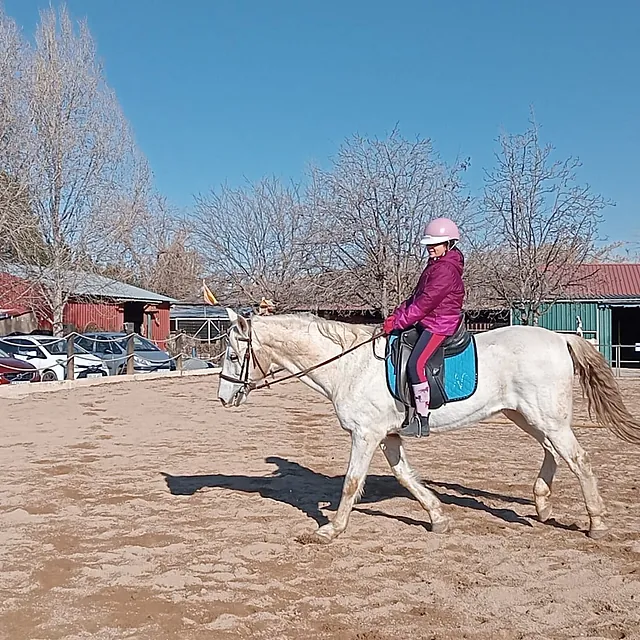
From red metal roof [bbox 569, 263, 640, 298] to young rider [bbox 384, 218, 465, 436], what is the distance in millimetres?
29093

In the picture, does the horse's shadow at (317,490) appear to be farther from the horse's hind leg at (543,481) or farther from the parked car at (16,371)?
the parked car at (16,371)

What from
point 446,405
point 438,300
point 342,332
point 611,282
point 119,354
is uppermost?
point 611,282

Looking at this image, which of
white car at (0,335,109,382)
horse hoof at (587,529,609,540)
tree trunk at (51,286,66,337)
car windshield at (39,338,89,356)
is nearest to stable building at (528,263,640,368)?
white car at (0,335,109,382)

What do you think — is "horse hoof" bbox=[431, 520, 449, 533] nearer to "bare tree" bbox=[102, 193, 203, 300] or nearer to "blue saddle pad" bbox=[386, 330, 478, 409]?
"blue saddle pad" bbox=[386, 330, 478, 409]

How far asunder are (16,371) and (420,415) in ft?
48.8

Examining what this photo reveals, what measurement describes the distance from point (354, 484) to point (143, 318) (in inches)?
1368

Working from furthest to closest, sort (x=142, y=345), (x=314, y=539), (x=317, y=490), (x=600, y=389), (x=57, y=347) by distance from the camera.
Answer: (x=142, y=345) → (x=57, y=347) → (x=317, y=490) → (x=600, y=389) → (x=314, y=539)

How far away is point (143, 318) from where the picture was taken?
39.1m

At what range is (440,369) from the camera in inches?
225

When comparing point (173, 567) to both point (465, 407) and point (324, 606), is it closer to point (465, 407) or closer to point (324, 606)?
point (324, 606)

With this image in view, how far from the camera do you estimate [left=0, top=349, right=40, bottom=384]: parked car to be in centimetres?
1795

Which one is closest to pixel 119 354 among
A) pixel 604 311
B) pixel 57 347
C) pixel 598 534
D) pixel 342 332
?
pixel 57 347

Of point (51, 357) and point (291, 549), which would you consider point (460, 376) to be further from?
point (51, 357)

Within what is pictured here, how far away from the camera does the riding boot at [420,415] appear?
18.5 feet
